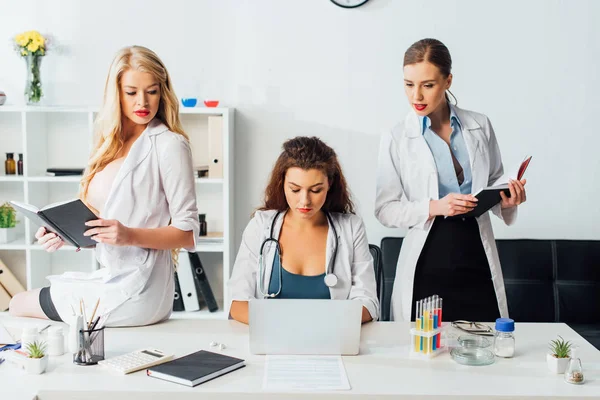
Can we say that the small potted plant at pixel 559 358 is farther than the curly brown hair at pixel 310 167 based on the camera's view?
No

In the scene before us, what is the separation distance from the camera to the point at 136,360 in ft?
6.30

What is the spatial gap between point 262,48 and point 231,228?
99cm


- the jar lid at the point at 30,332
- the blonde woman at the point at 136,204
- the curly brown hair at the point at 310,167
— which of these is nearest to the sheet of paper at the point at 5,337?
the jar lid at the point at 30,332

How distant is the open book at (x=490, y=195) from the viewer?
251 cm

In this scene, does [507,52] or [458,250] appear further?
[507,52]

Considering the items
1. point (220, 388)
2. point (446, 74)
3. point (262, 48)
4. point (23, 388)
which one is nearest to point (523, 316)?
point (446, 74)

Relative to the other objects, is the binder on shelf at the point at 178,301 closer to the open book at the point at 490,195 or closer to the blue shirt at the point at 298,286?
the blue shirt at the point at 298,286

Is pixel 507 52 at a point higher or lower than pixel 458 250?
higher

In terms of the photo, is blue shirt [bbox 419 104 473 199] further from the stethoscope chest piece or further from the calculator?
the calculator

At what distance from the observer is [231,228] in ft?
13.0

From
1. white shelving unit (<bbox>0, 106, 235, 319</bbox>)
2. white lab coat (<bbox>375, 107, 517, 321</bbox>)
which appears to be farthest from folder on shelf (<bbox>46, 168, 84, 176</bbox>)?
white lab coat (<bbox>375, 107, 517, 321</bbox>)

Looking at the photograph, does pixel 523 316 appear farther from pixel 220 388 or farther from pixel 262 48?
pixel 220 388

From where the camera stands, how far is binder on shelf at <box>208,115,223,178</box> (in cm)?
381

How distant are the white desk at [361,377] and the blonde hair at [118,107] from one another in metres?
0.57
